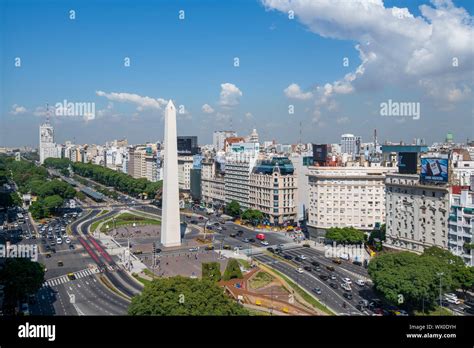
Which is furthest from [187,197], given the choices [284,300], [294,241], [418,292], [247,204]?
[418,292]

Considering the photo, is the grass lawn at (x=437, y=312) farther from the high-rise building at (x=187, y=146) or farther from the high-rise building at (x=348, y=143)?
the high-rise building at (x=348, y=143)

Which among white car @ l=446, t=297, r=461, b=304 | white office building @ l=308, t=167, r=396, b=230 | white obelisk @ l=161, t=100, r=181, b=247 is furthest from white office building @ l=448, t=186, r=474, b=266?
white obelisk @ l=161, t=100, r=181, b=247

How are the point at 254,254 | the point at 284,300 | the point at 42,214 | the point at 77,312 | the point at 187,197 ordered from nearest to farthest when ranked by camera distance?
the point at 77,312 < the point at 284,300 < the point at 254,254 < the point at 42,214 < the point at 187,197

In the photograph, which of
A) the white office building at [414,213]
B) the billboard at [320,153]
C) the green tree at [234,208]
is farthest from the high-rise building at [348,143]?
the white office building at [414,213]

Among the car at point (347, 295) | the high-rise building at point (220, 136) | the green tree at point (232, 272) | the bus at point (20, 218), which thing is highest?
the high-rise building at point (220, 136)

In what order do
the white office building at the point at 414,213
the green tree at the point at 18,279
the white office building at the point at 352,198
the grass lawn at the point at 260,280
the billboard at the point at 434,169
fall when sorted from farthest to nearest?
the white office building at the point at 352,198, the white office building at the point at 414,213, the billboard at the point at 434,169, the grass lawn at the point at 260,280, the green tree at the point at 18,279
